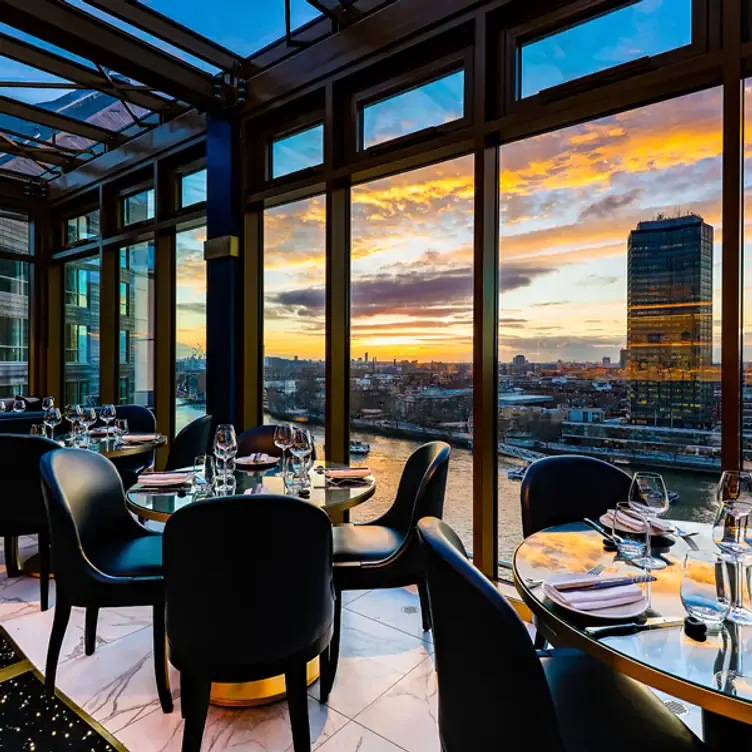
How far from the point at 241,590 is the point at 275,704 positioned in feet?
2.85

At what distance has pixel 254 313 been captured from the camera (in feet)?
13.8

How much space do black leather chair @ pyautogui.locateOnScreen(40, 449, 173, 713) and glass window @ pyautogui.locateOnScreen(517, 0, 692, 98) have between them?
2880mm

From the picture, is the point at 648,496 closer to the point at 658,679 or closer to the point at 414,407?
the point at 658,679

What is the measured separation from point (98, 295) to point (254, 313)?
9.76 ft

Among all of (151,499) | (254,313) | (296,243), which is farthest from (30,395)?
(151,499)

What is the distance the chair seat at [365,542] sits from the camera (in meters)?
2.16

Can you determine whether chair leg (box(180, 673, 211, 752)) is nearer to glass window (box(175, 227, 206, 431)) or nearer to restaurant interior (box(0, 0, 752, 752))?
restaurant interior (box(0, 0, 752, 752))

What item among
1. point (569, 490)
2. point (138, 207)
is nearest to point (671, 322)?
point (569, 490)

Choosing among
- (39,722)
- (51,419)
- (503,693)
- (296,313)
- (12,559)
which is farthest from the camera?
(296,313)

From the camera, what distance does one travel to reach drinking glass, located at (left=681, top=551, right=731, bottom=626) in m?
1.13

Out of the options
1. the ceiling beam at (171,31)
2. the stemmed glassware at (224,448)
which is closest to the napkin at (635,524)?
the stemmed glassware at (224,448)

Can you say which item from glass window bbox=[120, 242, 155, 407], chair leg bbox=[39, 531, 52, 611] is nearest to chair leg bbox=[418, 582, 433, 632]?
chair leg bbox=[39, 531, 52, 611]

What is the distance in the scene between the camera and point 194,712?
1.55m

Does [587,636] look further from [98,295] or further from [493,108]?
[98,295]
